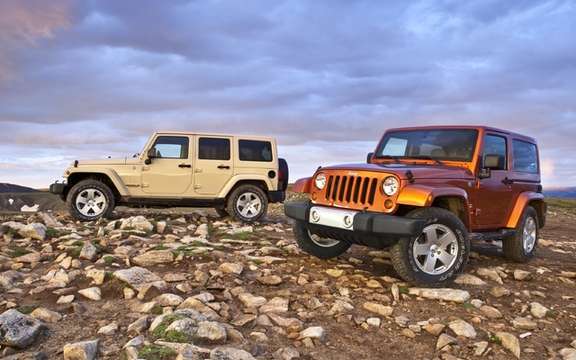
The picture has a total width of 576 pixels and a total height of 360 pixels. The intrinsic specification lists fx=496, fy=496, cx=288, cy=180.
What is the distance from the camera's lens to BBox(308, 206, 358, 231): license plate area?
5778mm

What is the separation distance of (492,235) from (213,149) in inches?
257

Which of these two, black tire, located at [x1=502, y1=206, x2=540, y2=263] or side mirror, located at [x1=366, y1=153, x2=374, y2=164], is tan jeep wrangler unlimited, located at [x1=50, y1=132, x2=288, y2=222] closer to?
side mirror, located at [x1=366, y1=153, x2=374, y2=164]

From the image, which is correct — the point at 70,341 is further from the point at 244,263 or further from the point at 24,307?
the point at 244,263

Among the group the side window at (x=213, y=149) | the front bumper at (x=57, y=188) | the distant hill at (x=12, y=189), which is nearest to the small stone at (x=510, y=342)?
the side window at (x=213, y=149)

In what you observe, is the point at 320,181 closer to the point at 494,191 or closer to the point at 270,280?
the point at 270,280

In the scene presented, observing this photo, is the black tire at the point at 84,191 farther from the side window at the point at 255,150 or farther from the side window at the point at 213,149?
the side window at the point at 255,150

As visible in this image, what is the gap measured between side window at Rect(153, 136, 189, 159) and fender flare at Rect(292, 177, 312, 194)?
5.04m

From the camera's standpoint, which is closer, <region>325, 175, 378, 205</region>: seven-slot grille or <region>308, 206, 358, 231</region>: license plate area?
<region>308, 206, 358, 231</region>: license plate area

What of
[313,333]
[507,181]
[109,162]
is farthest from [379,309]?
[109,162]

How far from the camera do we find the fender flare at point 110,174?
10.9m

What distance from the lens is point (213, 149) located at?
1149cm

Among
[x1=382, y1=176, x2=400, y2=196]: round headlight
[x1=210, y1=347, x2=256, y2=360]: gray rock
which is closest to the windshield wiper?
[x1=382, y1=176, x2=400, y2=196]: round headlight

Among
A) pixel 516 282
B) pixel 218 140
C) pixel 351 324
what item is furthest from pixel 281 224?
pixel 351 324

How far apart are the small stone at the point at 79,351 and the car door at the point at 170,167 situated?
7617 mm
